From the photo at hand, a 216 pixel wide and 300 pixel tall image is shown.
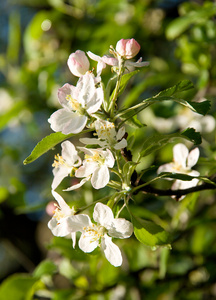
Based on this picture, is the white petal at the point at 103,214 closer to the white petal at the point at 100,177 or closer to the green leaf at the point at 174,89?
the white petal at the point at 100,177

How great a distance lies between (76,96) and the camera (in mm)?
767

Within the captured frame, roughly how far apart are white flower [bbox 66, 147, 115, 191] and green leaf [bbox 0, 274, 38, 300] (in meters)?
0.65

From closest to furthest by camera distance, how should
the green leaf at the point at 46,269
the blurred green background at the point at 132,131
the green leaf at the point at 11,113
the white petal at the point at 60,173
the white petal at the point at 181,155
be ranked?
the white petal at the point at 60,173, the white petal at the point at 181,155, the green leaf at the point at 46,269, the blurred green background at the point at 132,131, the green leaf at the point at 11,113

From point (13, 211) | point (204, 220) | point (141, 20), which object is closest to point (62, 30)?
point (141, 20)

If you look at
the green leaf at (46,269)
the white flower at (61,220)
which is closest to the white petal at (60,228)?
the white flower at (61,220)

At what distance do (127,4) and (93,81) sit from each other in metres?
1.45

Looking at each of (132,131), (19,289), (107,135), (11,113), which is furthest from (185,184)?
(11,113)

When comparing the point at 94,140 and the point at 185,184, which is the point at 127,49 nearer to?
the point at 94,140

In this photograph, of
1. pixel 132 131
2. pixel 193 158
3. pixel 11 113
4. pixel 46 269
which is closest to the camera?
pixel 193 158

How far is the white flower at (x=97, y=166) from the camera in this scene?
0.76 meters

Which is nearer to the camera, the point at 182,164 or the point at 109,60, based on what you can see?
the point at 109,60

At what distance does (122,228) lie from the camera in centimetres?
77

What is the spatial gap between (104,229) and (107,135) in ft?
0.68

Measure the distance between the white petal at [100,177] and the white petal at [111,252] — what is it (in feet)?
0.43
